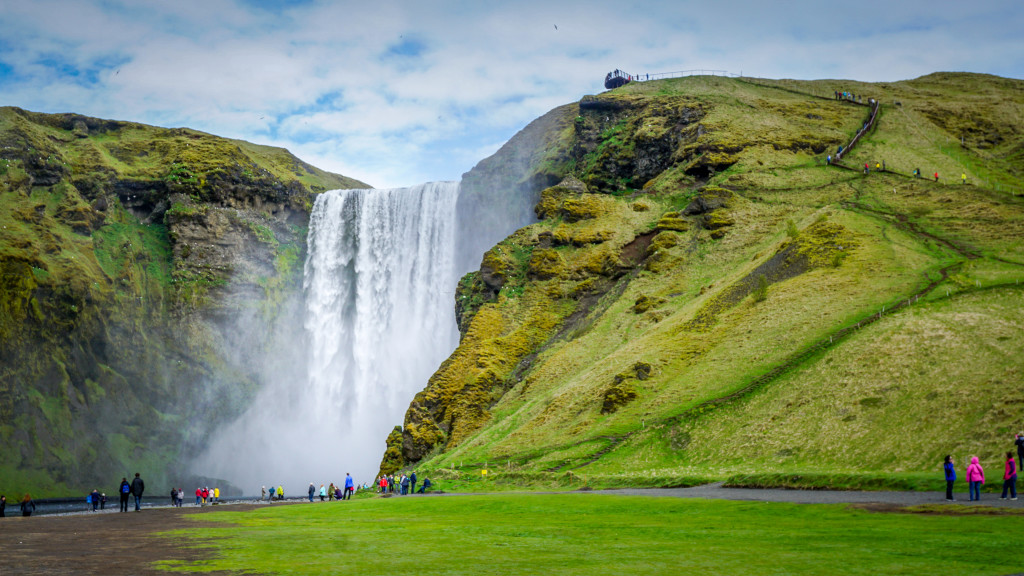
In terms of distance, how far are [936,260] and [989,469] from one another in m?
31.7

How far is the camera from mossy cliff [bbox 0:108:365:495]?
9088cm

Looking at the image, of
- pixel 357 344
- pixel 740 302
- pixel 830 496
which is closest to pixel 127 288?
pixel 357 344

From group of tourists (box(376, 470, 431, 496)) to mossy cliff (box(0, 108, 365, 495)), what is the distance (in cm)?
5171

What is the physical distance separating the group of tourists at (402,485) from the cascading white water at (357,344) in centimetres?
3233

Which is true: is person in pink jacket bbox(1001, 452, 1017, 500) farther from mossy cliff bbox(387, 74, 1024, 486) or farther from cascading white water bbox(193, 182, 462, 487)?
cascading white water bbox(193, 182, 462, 487)

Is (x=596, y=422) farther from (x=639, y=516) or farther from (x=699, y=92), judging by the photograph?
(x=699, y=92)

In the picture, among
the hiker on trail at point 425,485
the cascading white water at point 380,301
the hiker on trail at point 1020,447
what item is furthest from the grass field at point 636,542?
the cascading white water at point 380,301

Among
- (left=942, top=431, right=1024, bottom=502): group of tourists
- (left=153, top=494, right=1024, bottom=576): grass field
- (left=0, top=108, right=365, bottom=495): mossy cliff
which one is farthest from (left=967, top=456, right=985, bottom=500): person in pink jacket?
(left=0, top=108, right=365, bottom=495): mossy cliff

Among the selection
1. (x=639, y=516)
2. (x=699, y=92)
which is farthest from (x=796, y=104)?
(x=639, y=516)

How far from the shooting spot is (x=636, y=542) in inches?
695

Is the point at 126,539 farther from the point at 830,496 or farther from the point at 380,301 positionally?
the point at 380,301

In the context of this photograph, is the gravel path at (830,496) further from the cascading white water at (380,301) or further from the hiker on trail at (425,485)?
the cascading white water at (380,301)

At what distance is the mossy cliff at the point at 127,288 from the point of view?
9088 centimetres

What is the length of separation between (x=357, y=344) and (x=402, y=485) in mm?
54305
